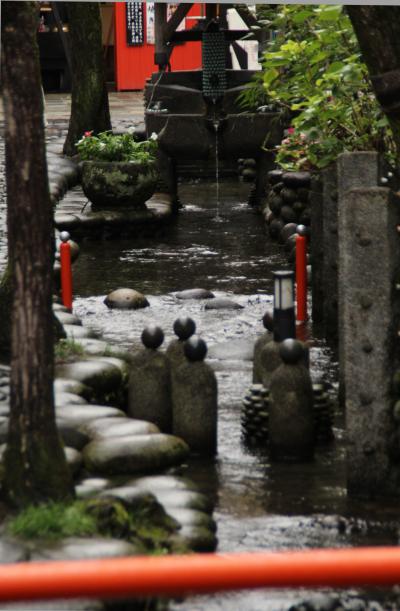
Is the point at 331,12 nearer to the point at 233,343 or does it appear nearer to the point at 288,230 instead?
the point at 233,343

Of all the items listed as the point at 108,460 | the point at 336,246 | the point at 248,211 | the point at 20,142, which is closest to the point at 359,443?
the point at 108,460

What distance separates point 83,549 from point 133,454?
151 cm

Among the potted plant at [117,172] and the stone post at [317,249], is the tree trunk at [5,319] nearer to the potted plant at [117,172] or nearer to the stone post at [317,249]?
the stone post at [317,249]

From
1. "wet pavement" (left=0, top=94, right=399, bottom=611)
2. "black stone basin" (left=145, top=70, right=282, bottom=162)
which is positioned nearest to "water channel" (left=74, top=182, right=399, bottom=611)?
"wet pavement" (left=0, top=94, right=399, bottom=611)

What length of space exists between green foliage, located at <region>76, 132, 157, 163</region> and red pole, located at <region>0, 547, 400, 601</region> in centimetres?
1507

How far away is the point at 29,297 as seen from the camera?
5684 mm

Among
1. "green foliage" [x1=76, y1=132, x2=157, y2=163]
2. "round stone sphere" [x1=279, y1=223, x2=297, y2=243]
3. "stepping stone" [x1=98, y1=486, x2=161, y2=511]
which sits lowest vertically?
"round stone sphere" [x1=279, y1=223, x2=297, y2=243]

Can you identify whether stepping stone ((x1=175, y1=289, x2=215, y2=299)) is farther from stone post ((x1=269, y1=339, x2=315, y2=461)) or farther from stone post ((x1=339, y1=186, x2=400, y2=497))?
stone post ((x1=339, y1=186, x2=400, y2=497))

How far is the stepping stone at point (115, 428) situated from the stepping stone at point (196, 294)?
235 inches

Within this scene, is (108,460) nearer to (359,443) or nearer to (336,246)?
(359,443)

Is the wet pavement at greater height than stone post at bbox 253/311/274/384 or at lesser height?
lesser

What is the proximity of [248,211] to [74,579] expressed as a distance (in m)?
17.1

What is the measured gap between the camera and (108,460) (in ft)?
21.5

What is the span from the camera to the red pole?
2.18 m
